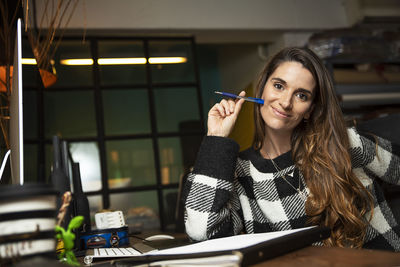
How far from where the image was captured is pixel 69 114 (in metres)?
2.91

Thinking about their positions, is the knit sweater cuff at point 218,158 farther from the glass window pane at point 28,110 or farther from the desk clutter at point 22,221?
the desk clutter at point 22,221

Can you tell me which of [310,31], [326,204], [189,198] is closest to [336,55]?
[310,31]

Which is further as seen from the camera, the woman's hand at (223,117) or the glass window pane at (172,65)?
the glass window pane at (172,65)

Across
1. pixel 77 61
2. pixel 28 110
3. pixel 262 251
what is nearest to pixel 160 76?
pixel 77 61

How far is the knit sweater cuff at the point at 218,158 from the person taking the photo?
3.78ft

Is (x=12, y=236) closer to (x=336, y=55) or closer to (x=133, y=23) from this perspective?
(x=133, y=23)

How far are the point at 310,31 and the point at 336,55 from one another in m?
0.42

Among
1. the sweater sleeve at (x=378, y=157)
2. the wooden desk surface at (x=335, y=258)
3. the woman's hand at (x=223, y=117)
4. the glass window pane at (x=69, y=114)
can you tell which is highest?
the glass window pane at (x=69, y=114)

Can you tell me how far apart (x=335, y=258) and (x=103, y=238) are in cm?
78

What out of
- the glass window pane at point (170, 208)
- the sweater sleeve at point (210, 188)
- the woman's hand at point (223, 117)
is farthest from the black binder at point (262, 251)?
the glass window pane at point (170, 208)

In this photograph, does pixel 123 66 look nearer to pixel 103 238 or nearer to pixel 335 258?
pixel 103 238

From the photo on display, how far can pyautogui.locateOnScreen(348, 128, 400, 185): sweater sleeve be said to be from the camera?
1.35 meters

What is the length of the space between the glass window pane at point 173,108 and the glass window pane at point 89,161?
1.63ft

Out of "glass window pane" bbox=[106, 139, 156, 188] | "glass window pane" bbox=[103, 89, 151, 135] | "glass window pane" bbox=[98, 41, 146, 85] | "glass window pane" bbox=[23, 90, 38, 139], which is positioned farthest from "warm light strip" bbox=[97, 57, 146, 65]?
"glass window pane" bbox=[23, 90, 38, 139]
